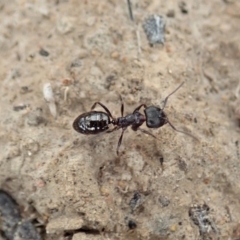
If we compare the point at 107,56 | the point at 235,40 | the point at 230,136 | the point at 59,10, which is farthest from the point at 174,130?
the point at 59,10

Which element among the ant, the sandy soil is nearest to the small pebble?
the sandy soil

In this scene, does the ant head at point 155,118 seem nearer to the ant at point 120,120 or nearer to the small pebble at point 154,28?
the ant at point 120,120

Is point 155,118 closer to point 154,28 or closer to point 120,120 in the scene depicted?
point 120,120

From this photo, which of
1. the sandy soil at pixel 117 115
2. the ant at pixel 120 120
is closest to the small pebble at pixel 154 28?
the sandy soil at pixel 117 115

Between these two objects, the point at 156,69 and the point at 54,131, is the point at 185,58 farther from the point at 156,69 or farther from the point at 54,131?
the point at 54,131

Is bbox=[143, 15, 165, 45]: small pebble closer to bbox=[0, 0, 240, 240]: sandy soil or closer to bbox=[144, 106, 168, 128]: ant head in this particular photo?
bbox=[0, 0, 240, 240]: sandy soil

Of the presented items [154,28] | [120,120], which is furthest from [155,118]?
[154,28]
